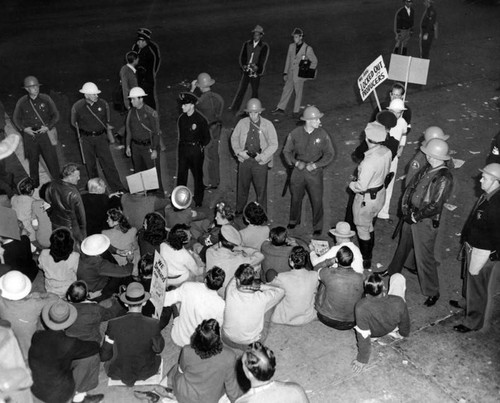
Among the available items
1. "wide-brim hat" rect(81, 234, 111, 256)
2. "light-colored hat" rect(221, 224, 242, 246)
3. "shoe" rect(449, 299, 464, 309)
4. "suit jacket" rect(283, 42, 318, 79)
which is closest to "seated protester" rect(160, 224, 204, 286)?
"light-colored hat" rect(221, 224, 242, 246)

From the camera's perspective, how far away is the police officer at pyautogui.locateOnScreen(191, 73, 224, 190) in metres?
9.85

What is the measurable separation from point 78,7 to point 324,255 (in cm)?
2075

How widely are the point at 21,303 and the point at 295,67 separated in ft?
28.2

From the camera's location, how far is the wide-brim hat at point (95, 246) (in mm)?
6655

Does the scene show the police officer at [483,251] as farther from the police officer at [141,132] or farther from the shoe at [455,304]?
the police officer at [141,132]

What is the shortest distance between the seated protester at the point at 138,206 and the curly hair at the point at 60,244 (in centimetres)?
145

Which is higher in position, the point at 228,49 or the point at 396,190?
the point at 228,49

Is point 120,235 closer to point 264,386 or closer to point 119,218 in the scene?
Answer: point 119,218

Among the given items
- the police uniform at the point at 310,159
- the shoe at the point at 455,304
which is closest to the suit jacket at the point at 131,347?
the police uniform at the point at 310,159

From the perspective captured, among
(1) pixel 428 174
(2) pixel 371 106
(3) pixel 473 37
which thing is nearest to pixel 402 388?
(1) pixel 428 174

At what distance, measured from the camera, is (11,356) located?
5.06 meters

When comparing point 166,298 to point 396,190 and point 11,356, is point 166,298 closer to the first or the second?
point 11,356

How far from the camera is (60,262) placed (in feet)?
21.6

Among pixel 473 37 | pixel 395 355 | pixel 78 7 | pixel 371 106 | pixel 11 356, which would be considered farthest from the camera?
pixel 78 7
